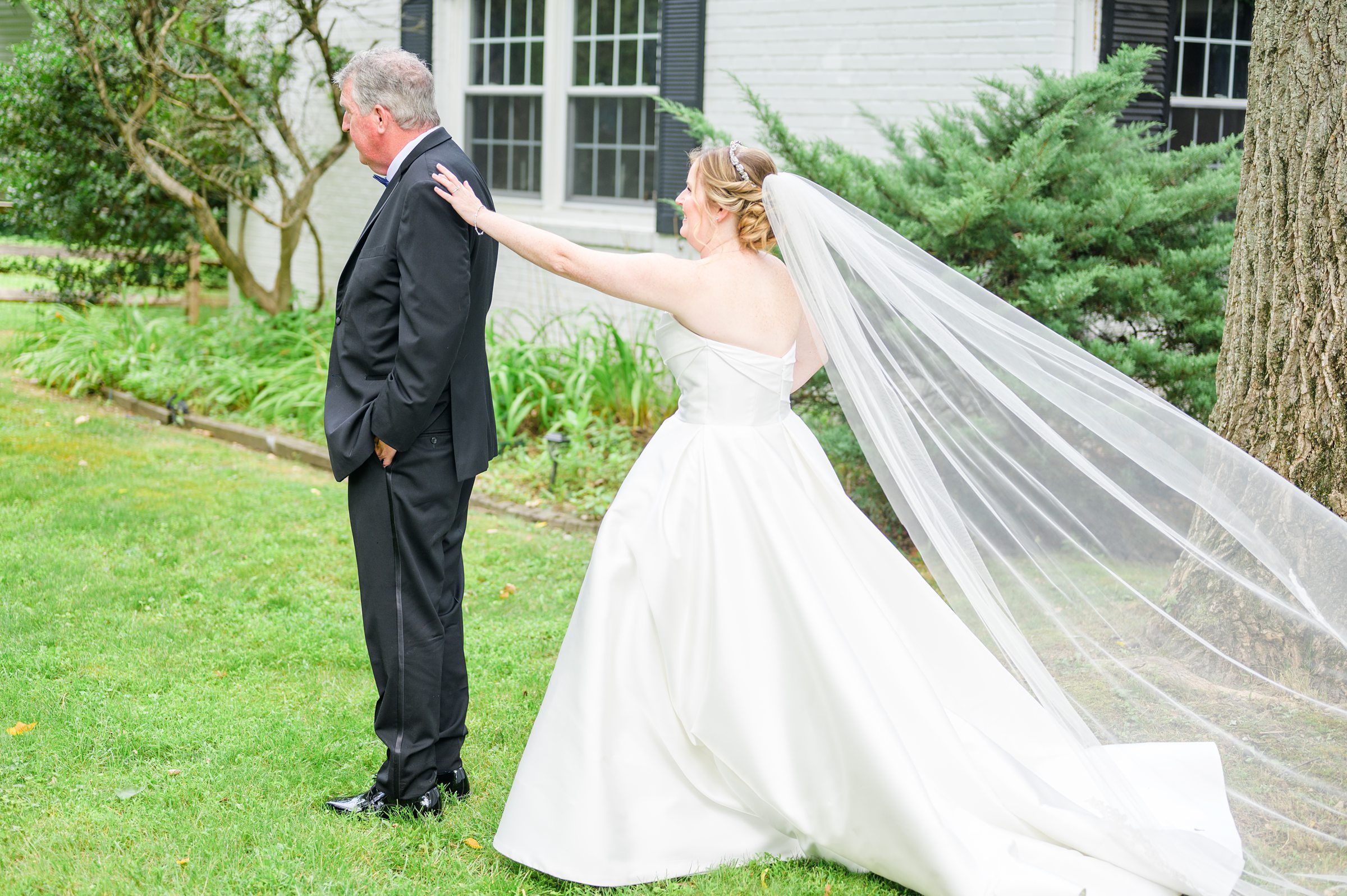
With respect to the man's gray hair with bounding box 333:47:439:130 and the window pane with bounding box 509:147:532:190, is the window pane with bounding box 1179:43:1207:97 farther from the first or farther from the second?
the man's gray hair with bounding box 333:47:439:130

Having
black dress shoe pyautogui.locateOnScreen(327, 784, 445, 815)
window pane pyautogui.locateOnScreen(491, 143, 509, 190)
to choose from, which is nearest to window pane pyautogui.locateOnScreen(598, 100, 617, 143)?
window pane pyautogui.locateOnScreen(491, 143, 509, 190)

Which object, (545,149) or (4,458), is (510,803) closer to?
(4,458)

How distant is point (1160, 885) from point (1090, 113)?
162 inches

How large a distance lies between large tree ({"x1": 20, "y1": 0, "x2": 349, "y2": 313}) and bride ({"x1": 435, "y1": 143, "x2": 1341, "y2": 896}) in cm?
753

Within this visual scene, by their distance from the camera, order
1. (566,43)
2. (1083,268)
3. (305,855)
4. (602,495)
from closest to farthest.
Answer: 1. (305,855)
2. (1083,268)
3. (602,495)
4. (566,43)

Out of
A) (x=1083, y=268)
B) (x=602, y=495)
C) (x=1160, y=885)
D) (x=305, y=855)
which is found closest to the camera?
(x=1160, y=885)

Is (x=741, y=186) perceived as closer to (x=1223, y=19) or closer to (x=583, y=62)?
(x=1223, y=19)

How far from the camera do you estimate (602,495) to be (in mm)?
6965

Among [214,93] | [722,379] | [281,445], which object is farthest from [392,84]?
[214,93]

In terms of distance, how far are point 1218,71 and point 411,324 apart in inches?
240

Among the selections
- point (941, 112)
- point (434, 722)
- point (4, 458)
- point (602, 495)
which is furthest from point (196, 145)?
point (434, 722)

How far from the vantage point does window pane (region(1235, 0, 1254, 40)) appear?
7191mm

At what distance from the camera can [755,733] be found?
3.05 metres

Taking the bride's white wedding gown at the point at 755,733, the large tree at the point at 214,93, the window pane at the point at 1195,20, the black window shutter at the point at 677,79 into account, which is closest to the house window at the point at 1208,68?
the window pane at the point at 1195,20
